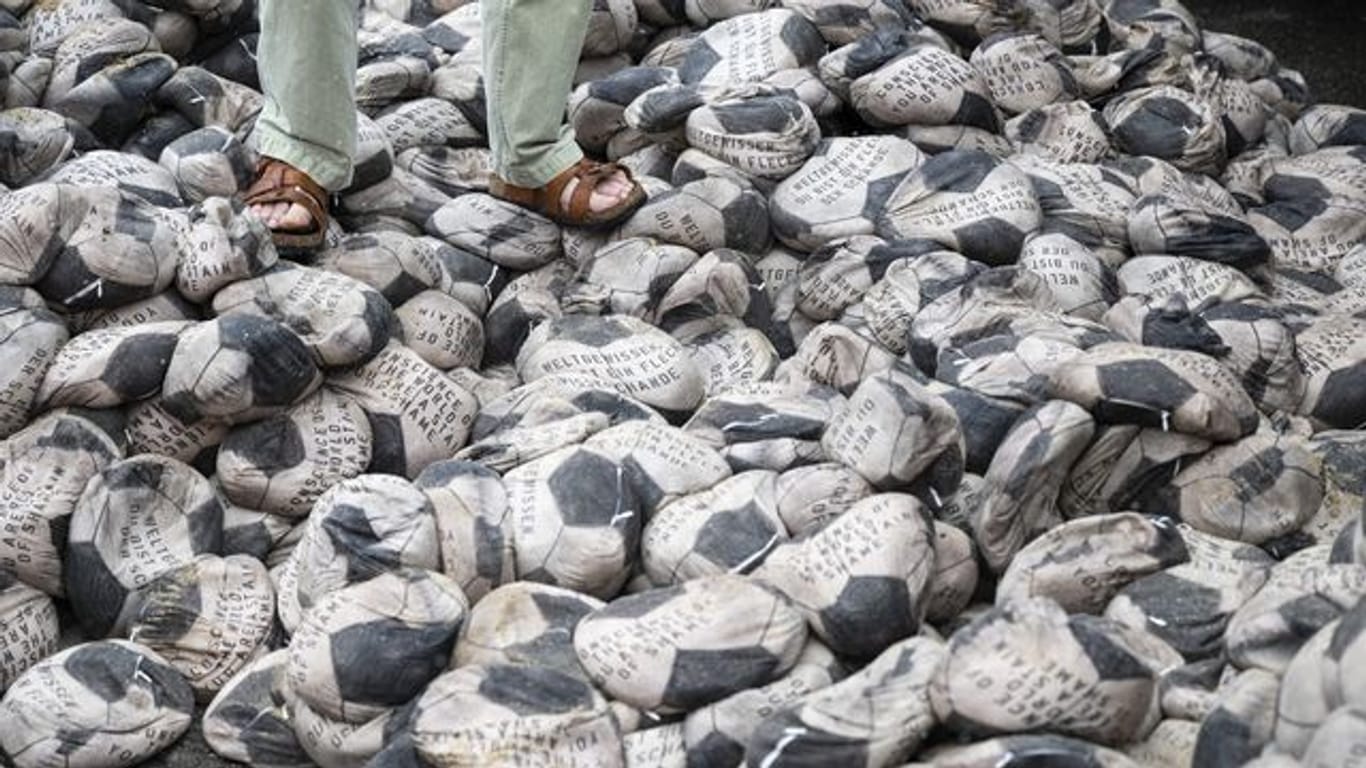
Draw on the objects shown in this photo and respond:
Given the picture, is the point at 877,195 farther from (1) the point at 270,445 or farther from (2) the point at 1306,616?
(2) the point at 1306,616

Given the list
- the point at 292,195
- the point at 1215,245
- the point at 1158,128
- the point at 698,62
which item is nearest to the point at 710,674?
the point at 292,195

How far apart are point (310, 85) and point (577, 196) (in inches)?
19.8

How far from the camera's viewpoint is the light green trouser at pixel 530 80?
3930mm

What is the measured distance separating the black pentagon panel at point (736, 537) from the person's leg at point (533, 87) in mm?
1008

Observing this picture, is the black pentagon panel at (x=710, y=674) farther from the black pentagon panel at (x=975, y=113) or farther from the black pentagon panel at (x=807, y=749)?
the black pentagon panel at (x=975, y=113)

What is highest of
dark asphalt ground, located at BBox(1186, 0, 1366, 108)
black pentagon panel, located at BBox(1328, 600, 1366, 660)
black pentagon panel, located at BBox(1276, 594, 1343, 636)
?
black pentagon panel, located at BBox(1328, 600, 1366, 660)

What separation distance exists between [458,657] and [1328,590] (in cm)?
110

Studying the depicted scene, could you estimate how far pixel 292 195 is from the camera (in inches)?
154

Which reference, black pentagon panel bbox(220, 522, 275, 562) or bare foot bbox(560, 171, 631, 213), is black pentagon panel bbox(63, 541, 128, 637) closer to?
black pentagon panel bbox(220, 522, 275, 562)

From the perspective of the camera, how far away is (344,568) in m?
3.12

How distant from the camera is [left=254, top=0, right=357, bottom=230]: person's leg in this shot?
12.7 ft

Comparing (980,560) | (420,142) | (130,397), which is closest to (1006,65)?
(420,142)

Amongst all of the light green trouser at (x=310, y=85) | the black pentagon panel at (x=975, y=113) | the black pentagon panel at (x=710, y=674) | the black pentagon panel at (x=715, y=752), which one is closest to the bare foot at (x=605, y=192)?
the light green trouser at (x=310, y=85)

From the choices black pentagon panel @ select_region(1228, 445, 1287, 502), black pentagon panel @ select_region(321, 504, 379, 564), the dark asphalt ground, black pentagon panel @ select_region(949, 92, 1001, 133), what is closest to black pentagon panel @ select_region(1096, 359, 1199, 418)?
black pentagon panel @ select_region(1228, 445, 1287, 502)
